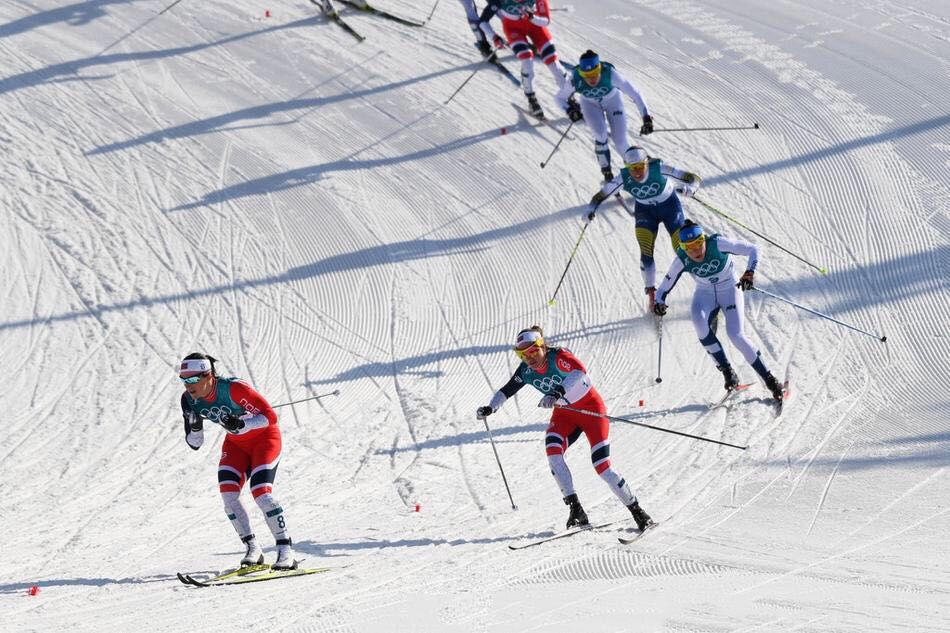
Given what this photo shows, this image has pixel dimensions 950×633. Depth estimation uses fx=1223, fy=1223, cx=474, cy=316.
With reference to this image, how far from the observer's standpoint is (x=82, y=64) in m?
17.0

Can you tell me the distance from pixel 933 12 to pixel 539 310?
930 cm

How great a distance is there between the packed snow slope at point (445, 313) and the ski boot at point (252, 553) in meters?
0.42

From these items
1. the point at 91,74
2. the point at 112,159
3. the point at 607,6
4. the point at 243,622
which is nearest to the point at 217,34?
the point at 91,74

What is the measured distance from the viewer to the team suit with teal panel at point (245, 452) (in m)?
8.58

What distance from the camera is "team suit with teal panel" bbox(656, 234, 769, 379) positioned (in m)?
10.6

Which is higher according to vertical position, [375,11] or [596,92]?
[596,92]

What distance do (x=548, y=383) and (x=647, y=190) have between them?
3456mm

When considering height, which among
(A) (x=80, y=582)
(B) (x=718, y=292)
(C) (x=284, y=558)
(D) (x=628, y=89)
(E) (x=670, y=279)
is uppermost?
(D) (x=628, y=89)

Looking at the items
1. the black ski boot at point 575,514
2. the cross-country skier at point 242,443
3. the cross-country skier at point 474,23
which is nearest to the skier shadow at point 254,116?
the cross-country skier at point 474,23

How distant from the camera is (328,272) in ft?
44.5

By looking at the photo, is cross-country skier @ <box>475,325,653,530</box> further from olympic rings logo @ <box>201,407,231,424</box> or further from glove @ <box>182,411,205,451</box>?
glove @ <box>182,411,205,451</box>

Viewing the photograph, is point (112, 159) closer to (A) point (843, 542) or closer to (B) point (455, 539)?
(B) point (455, 539)

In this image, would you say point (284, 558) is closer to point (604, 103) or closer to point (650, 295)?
point (650, 295)

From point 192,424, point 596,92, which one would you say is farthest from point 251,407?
point 596,92
